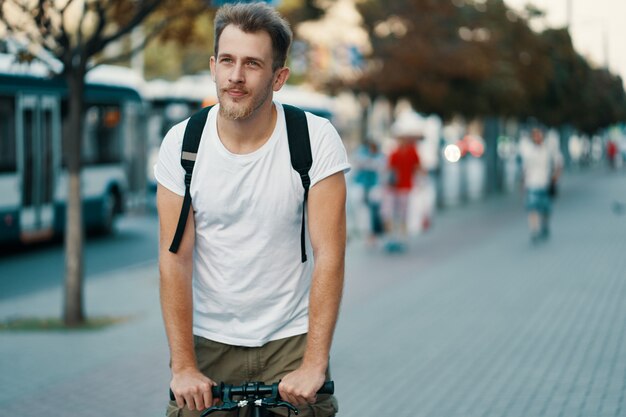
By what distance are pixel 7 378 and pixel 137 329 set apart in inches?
91.9

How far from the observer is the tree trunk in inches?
425

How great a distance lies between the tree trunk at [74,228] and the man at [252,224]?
7576mm

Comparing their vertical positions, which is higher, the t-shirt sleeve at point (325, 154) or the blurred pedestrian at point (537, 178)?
the t-shirt sleeve at point (325, 154)

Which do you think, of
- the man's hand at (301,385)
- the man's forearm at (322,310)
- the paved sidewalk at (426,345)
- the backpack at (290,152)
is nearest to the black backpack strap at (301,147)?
the backpack at (290,152)

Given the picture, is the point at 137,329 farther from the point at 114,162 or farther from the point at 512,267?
the point at 114,162

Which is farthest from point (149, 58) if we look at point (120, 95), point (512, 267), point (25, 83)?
point (512, 267)

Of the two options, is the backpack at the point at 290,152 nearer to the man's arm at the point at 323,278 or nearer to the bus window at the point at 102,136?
the man's arm at the point at 323,278

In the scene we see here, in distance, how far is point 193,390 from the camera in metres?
3.17

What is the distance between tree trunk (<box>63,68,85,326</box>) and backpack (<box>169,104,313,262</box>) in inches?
301

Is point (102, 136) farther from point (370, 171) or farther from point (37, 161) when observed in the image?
point (370, 171)

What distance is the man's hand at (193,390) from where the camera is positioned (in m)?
3.17

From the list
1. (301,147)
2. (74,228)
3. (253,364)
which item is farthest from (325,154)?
(74,228)

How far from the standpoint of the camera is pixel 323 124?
3.38 meters

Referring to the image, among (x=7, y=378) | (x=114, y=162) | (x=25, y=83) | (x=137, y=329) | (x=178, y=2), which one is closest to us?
(x=7, y=378)
